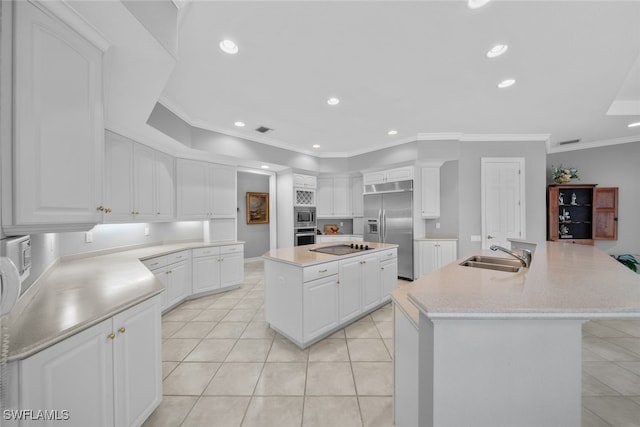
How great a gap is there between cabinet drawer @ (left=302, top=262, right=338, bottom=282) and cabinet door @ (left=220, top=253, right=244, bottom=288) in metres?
2.29

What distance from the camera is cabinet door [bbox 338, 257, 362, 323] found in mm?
2590

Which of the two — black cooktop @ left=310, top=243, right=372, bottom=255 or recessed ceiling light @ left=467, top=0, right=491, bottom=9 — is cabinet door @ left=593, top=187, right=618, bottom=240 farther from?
recessed ceiling light @ left=467, top=0, right=491, bottom=9

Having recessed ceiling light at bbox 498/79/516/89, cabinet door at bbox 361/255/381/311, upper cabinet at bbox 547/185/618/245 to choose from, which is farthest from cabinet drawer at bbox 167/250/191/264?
upper cabinet at bbox 547/185/618/245

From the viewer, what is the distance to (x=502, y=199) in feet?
14.3

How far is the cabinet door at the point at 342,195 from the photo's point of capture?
5.64 meters

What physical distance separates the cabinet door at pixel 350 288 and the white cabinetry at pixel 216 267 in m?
2.31

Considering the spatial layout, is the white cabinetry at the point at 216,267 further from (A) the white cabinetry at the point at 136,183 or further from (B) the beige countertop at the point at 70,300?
(B) the beige countertop at the point at 70,300

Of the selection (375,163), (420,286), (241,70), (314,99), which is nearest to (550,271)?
(420,286)

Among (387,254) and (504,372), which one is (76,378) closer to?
(504,372)

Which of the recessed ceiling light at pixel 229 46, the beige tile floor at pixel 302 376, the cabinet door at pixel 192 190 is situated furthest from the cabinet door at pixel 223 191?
the recessed ceiling light at pixel 229 46

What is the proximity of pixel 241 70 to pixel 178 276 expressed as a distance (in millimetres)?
2847

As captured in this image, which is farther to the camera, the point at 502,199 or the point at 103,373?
the point at 502,199

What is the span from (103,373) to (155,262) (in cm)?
207

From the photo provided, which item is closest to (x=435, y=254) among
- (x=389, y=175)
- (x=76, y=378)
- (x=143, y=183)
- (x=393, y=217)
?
(x=393, y=217)
